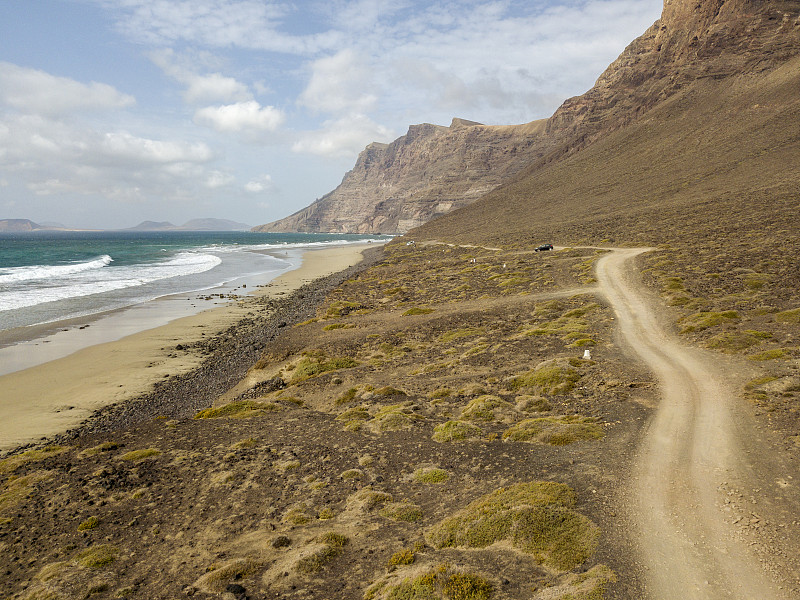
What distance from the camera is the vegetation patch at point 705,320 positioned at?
2550 cm

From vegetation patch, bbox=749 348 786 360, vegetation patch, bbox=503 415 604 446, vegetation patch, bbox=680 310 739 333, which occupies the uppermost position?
vegetation patch, bbox=680 310 739 333

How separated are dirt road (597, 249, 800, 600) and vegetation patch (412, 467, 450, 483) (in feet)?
17.5

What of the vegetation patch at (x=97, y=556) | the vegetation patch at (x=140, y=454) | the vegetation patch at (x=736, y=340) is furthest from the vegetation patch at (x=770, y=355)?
the vegetation patch at (x=140, y=454)

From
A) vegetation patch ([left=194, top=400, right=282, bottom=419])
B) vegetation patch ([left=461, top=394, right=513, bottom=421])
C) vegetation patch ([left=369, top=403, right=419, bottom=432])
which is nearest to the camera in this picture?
vegetation patch ([left=369, top=403, right=419, bottom=432])

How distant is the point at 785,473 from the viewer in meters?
11.8

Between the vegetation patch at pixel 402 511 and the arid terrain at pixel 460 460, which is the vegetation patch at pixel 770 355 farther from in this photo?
the vegetation patch at pixel 402 511

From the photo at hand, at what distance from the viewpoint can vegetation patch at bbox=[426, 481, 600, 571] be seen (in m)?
9.95

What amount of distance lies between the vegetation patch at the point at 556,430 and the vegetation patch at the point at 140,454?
13.4m

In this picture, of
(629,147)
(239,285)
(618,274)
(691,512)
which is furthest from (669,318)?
(629,147)

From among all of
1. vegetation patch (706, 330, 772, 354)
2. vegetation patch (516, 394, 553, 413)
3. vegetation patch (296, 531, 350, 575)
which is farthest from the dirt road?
vegetation patch (296, 531, 350, 575)

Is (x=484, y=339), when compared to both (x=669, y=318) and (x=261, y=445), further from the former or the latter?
(x=261, y=445)

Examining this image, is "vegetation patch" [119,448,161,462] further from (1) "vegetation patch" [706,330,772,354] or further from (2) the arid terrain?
(1) "vegetation patch" [706,330,772,354]

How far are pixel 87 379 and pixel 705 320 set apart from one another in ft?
125

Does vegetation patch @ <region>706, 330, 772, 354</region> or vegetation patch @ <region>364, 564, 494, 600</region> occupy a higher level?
vegetation patch @ <region>706, 330, 772, 354</region>
